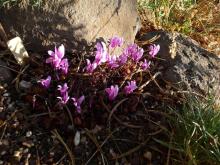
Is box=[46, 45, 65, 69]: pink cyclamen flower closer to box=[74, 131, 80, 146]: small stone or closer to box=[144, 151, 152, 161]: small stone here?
box=[74, 131, 80, 146]: small stone

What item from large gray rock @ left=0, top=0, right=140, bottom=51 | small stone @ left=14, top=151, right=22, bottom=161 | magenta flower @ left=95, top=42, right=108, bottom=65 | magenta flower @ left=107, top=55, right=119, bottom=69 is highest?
large gray rock @ left=0, top=0, right=140, bottom=51

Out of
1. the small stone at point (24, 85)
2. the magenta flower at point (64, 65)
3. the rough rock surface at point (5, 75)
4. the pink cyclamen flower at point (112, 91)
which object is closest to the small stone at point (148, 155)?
the pink cyclamen flower at point (112, 91)

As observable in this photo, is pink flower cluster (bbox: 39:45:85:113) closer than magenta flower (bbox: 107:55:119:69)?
Yes

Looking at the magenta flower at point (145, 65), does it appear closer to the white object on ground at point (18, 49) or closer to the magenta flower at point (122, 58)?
the magenta flower at point (122, 58)

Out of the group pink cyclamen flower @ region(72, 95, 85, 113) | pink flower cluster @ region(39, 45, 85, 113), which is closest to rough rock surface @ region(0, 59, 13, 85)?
pink flower cluster @ region(39, 45, 85, 113)

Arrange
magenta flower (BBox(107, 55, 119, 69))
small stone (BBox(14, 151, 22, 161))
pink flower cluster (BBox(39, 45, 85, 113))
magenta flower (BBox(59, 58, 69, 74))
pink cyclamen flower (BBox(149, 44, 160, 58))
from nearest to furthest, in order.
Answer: small stone (BBox(14, 151, 22, 161)) < pink flower cluster (BBox(39, 45, 85, 113)) < magenta flower (BBox(59, 58, 69, 74)) < magenta flower (BBox(107, 55, 119, 69)) < pink cyclamen flower (BBox(149, 44, 160, 58))

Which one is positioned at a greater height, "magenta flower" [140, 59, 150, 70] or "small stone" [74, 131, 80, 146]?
A: "magenta flower" [140, 59, 150, 70]

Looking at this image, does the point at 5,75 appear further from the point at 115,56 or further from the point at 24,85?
the point at 115,56
